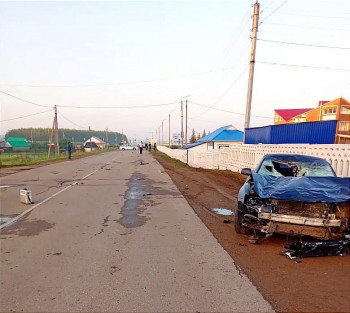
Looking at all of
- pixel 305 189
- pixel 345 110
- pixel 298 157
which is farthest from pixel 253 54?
pixel 345 110

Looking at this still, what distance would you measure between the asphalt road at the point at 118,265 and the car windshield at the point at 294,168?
6.76ft

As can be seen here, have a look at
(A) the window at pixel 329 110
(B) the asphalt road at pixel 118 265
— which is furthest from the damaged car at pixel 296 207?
(A) the window at pixel 329 110

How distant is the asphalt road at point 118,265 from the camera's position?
131 inches

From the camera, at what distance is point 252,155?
15945 mm

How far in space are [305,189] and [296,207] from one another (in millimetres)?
382

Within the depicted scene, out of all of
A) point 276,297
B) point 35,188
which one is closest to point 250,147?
point 35,188

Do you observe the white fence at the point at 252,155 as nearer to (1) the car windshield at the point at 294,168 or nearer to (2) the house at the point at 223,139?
(1) the car windshield at the point at 294,168

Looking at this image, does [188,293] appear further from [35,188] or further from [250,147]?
[250,147]

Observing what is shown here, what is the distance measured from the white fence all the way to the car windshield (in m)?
2.41

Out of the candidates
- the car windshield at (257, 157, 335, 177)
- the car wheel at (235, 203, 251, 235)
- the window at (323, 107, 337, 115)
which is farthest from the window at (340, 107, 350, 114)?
the car wheel at (235, 203, 251, 235)

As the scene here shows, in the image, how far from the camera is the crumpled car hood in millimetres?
4918

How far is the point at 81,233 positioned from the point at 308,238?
4.24 metres

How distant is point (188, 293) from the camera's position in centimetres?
355

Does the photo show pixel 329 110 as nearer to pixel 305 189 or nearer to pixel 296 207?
pixel 305 189
